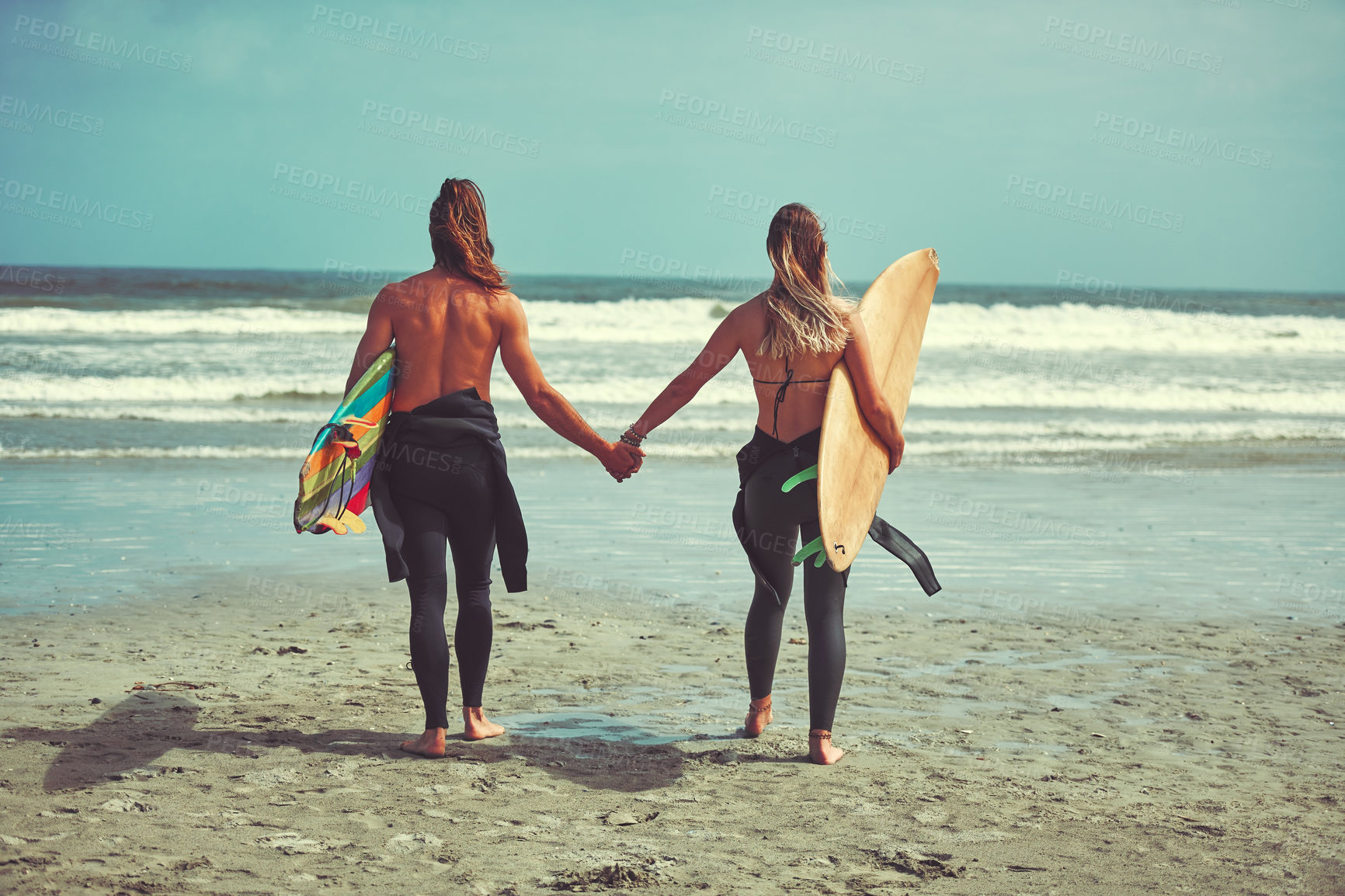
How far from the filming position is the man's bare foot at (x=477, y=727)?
3709 mm

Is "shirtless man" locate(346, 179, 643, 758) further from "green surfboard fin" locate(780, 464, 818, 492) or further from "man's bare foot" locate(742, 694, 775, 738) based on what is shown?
"man's bare foot" locate(742, 694, 775, 738)

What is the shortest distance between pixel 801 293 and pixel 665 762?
157cm

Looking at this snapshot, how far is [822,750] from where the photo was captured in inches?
139

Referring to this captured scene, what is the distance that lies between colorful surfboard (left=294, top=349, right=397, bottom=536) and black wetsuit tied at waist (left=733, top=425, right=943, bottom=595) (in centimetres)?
119

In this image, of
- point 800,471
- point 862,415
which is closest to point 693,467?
point 862,415

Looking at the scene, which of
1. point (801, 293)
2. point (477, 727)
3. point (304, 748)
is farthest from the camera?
point (477, 727)

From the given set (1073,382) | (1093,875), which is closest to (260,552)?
(1093,875)

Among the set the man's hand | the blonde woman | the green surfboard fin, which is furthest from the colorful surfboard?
the green surfboard fin

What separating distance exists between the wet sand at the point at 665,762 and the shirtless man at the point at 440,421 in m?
0.53

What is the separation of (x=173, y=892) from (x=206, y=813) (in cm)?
49

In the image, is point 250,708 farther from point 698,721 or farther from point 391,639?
point 698,721

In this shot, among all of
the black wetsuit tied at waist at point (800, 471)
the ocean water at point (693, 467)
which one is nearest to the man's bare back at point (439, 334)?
the black wetsuit tied at waist at point (800, 471)

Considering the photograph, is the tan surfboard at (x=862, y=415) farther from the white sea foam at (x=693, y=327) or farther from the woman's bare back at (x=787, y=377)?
the white sea foam at (x=693, y=327)

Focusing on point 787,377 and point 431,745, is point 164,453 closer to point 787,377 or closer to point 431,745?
point 431,745
